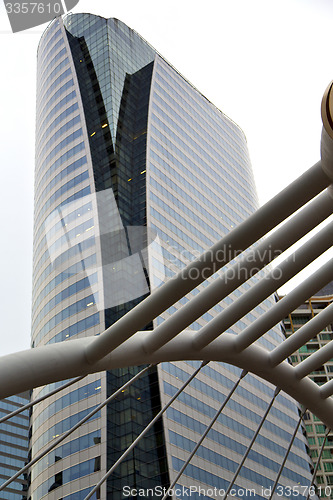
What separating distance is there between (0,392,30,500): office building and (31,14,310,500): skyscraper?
55.0 metres

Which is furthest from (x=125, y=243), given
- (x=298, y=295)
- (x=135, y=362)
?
(x=135, y=362)

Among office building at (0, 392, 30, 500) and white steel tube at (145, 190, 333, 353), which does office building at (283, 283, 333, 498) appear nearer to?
office building at (0, 392, 30, 500)

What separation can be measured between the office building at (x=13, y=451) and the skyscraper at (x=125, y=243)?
181 ft

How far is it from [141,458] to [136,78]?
200 ft

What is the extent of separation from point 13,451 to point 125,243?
74428 millimetres

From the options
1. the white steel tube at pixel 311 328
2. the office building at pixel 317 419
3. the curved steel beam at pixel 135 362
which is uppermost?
the office building at pixel 317 419

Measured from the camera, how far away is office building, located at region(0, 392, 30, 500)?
126m

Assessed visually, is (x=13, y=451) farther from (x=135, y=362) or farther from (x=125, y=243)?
(x=135, y=362)

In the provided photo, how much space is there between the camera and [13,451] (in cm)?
13475

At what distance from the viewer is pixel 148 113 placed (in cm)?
9581

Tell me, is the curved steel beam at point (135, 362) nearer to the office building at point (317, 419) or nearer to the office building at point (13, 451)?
the office building at point (317, 419)

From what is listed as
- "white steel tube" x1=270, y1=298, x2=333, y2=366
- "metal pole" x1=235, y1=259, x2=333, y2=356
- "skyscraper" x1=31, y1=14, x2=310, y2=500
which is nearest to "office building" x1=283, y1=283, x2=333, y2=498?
"skyscraper" x1=31, y1=14, x2=310, y2=500

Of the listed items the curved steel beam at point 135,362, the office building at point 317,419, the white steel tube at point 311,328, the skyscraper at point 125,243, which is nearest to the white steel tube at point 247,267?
Answer: the curved steel beam at point 135,362

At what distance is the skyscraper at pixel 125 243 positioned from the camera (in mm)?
66812
